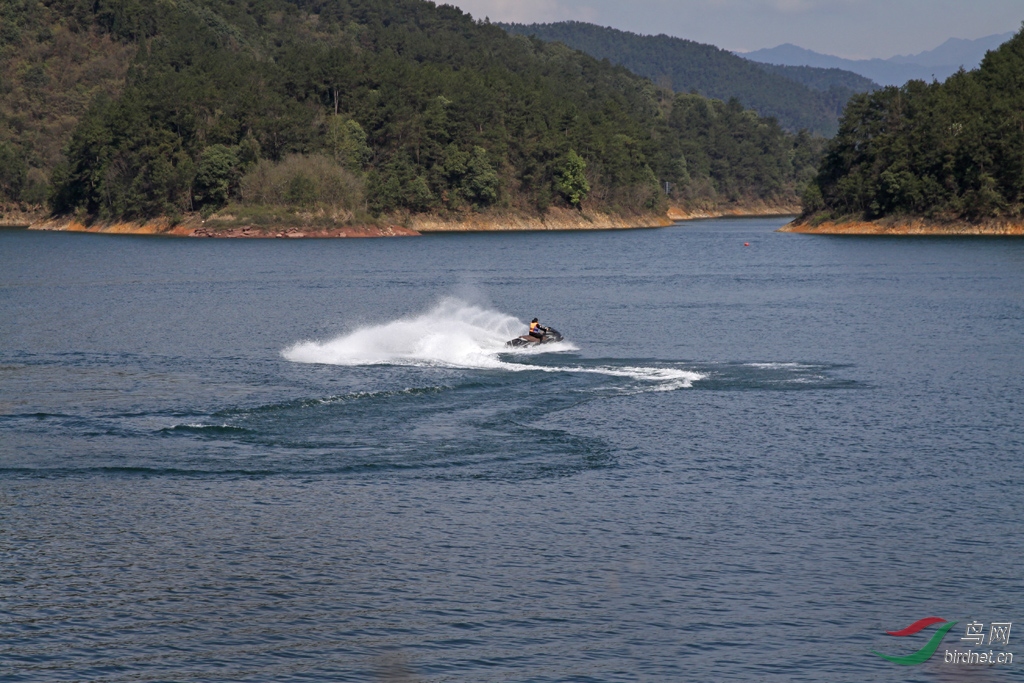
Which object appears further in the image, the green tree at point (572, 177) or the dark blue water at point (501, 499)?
the green tree at point (572, 177)

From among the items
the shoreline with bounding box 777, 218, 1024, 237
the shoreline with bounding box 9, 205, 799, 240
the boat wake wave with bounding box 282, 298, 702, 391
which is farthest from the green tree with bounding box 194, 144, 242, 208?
the boat wake wave with bounding box 282, 298, 702, 391

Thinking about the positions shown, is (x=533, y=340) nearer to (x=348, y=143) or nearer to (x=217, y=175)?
(x=217, y=175)

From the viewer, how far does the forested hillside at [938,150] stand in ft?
474

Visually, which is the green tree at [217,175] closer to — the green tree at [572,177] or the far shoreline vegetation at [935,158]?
the green tree at [572,177]

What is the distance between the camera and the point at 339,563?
913 inches

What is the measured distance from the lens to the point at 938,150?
148000 millimetres

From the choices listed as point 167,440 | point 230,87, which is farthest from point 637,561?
point 230,87

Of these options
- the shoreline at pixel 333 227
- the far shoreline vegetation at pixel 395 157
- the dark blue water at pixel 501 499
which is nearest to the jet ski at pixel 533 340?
the dark blue water at pixel 501 499

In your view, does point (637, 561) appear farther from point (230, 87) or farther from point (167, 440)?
point (230, 87)

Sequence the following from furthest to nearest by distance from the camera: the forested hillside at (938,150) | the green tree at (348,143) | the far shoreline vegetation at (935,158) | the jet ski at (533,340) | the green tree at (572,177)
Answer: the green tree at (572,177)
the green tree at (348,143)
the far shoreline vegetation at (935,158)
the forested hillside at (938,150)
the jet ski at (533,340)

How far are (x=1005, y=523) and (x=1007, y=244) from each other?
369ft

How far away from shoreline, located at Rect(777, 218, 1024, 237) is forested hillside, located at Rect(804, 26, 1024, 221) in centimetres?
109

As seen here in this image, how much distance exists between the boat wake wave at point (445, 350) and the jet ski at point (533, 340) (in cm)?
27

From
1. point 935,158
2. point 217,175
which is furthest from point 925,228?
point 217,175
